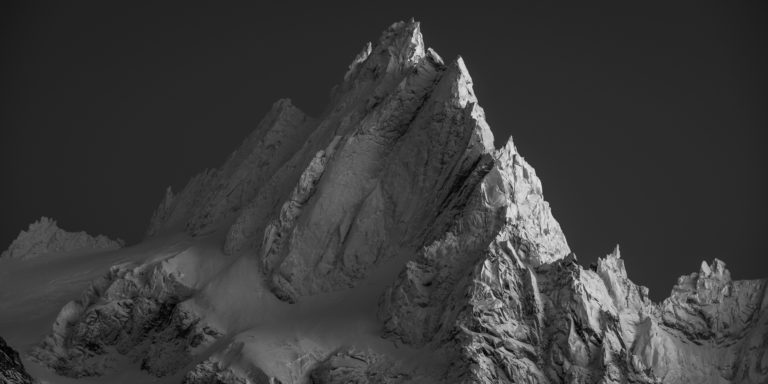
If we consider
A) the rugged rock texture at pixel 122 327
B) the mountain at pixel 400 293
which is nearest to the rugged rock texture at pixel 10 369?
the mountain at pixel 400 293

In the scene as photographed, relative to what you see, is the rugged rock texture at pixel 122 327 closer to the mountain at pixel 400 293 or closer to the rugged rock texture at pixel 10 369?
the mountain at pixel 400 293

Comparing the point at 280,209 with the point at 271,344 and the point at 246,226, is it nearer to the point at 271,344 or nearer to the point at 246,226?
the point at 246,226

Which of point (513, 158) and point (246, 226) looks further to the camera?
point (246, 226)

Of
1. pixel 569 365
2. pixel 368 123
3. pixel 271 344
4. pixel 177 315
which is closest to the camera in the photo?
pixel 569 365

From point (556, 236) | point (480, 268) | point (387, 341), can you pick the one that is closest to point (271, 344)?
point (387, 341)

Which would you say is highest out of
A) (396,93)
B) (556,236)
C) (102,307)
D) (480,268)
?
(396,93)
